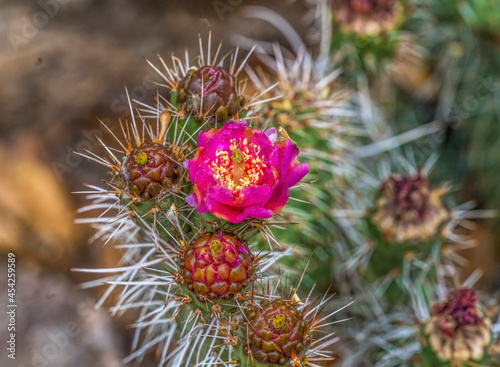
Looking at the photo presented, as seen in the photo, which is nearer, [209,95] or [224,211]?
[224,211]

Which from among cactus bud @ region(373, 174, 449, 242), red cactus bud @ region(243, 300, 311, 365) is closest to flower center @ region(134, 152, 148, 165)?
red cactus bud @ region(243, 300, 311, 365)

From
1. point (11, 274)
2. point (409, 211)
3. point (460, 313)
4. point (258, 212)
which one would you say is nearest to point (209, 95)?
point (258, 212)

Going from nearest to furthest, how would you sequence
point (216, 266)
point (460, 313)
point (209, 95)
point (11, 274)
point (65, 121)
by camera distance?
point (216, 266) < point (209, 95) < point (460, 313) < point (11, 274) < point (65, 121)

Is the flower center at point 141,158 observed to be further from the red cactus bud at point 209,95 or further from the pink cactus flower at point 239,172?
the red cactus bud at point 209,95

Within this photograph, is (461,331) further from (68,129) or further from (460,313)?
(68,129)

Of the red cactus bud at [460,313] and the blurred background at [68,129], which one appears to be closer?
the red cactus bud at [460,313]

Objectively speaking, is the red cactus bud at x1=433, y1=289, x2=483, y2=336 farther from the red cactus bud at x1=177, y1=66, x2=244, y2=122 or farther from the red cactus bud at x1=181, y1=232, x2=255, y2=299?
the red cactus bud at x1=177, y1=66, x2=244, y2=122

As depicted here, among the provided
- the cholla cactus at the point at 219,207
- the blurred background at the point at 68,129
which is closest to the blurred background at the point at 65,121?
the blurred background at the point at 68,129

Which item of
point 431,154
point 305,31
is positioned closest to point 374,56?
point 431,154
